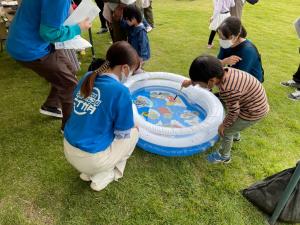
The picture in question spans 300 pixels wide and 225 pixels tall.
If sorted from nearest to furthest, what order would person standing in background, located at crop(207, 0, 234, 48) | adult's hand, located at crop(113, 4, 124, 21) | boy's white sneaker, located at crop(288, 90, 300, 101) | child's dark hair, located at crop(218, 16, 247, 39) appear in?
1. child's dark hair, located at crop(218, 16, 247, 39)
2. adult's hand, located at crop(113, 4, 124, 21)
3. boy's white sneaker, located at crop(288, 90, 300, 101)
4. person standing in background, located at crop(207, 0, 234, 48)

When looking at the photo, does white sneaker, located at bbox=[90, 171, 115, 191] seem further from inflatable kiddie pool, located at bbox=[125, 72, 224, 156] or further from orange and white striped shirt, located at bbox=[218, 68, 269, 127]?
orange and white striped shirt, located at bbox=[218, 68, 269, 127]

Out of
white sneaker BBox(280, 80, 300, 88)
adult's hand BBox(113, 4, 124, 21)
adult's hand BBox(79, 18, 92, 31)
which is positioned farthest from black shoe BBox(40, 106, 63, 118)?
white sneaker BBox(280, 80, 300, 88)

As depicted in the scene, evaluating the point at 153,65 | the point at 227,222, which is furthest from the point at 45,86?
the point at 227,222

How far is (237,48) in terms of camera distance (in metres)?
3.48

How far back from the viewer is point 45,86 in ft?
14.4

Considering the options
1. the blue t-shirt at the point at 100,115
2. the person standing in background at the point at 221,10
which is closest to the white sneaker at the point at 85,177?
the blue t-shirt at the point at 100,115

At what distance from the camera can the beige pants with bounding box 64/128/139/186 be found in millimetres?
2468

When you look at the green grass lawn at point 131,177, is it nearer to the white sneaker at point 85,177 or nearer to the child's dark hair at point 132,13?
the white sneaker at point 85,177

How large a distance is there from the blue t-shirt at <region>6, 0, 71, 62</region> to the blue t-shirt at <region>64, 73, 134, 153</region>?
69 centimetres

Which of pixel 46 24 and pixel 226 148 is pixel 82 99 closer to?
pixel 46 24

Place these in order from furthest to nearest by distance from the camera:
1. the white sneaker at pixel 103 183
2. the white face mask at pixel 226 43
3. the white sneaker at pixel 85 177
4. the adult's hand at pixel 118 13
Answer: the adult's hand at pixel 118 13 → the white face mask at pixel 226 43 → the white sneaker at pixel 85 177 → the white sneaker at pixel 103 183

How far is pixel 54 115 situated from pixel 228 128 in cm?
211

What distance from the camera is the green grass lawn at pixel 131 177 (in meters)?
2.59

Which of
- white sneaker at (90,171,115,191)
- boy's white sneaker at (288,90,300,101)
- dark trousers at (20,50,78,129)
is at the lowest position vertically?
boy's white sneaker at (288,90,300,101)
